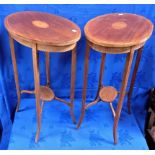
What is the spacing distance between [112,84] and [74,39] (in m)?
0.71

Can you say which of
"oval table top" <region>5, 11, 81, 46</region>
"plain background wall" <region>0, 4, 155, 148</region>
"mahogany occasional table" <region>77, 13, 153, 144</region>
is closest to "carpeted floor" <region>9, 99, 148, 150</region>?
"plain background wall" <region>0, 4, 155, 148</region>

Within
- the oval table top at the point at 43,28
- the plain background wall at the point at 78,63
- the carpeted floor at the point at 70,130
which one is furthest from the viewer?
the carpeted floor at the point at 70,130

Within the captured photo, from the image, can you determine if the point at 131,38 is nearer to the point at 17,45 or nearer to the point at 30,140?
the point at 17,45

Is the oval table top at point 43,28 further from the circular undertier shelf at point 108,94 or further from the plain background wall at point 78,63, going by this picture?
the circular undertier shelf at point 108,94

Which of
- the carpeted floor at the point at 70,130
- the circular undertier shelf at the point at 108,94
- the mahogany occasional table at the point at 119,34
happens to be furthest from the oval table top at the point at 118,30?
the carpeted floor at the point at 70,130

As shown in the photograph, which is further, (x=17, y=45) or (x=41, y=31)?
(x=17, y=45)

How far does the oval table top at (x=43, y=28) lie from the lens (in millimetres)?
1170

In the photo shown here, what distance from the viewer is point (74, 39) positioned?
1209 millimetres

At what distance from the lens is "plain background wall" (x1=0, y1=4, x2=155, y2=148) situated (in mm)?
1443

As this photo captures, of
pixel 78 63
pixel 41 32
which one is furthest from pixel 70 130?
pixel 41 32

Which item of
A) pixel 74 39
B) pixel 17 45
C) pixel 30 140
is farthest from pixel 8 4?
pixel 30 140

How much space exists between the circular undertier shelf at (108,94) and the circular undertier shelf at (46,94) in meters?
0.33

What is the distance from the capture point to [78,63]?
169cm

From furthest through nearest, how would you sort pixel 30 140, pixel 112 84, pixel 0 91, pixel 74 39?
pixel 112 84, pixel 0 91, pixel 30 140, pixel 74 39
